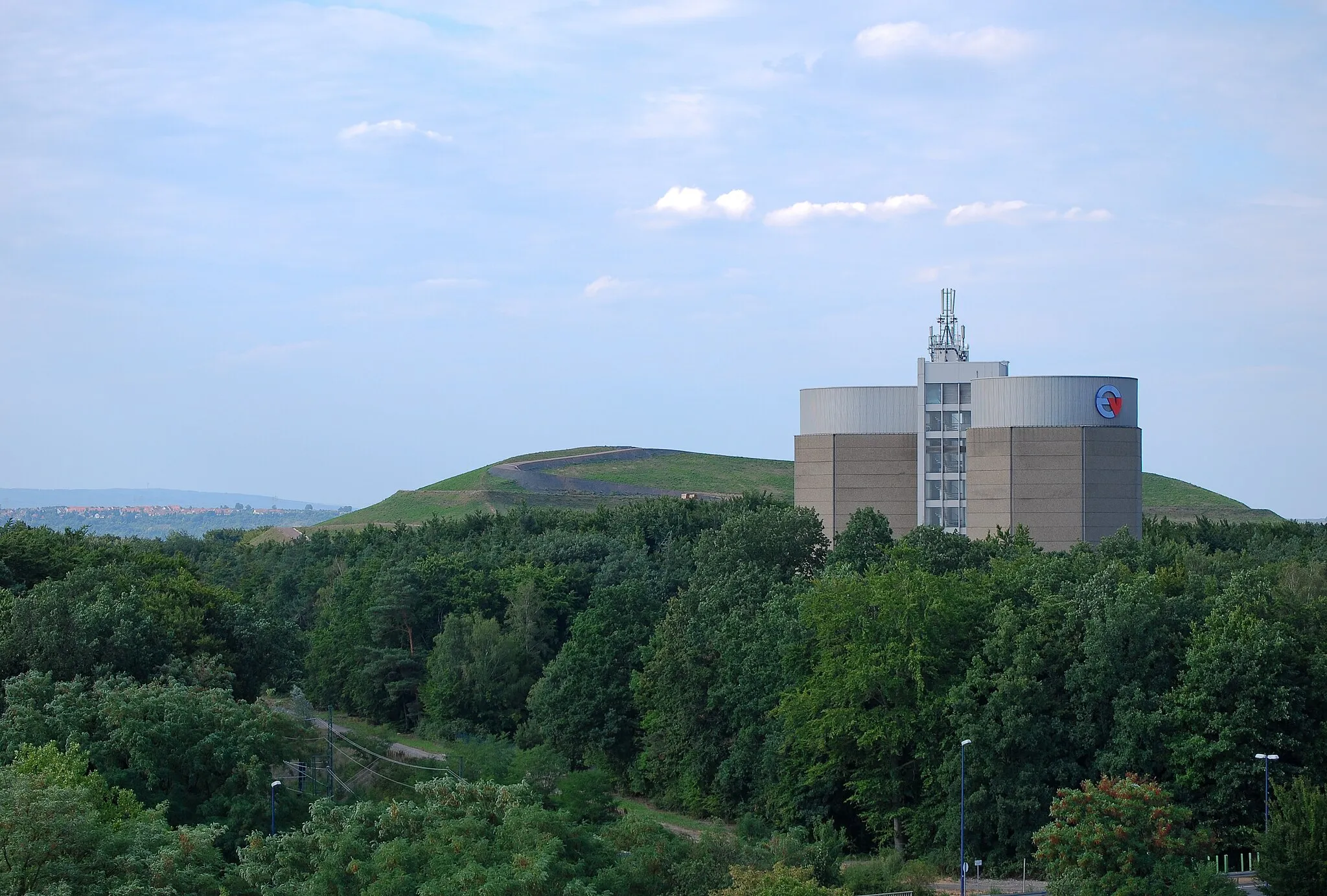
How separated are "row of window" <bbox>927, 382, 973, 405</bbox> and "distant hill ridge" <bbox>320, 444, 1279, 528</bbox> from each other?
8244 cm

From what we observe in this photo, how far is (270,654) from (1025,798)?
33.2 metres

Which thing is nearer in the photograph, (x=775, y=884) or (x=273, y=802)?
(x=775, y=884)

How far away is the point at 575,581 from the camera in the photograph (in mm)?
83125

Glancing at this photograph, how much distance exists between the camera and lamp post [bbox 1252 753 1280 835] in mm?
39969

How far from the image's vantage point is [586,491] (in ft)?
594

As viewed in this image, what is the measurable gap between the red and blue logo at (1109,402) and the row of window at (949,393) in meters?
7.37

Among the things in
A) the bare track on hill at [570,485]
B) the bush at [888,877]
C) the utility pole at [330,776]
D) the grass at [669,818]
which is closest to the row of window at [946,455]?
the grass at [669,818]

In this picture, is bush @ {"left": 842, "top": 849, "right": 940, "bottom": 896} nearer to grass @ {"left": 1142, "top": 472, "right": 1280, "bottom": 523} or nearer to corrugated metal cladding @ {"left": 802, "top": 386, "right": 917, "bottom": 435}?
corrugated metal cladding @ {"left": 802, "top": 386, "right": 917, "bottom": 435}

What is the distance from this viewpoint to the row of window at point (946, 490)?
80500 millimetres

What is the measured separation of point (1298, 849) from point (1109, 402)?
44.3 m

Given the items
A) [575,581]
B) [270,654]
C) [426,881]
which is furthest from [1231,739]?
[575,581]

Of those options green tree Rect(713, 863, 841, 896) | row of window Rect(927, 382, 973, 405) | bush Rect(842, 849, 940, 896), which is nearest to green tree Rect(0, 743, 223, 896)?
green tree Rect(713, 863, 841, 896)

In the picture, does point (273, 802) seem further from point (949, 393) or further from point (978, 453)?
point (949, 393)

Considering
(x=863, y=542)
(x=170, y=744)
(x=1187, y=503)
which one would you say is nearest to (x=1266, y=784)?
(x=863, y=542)
